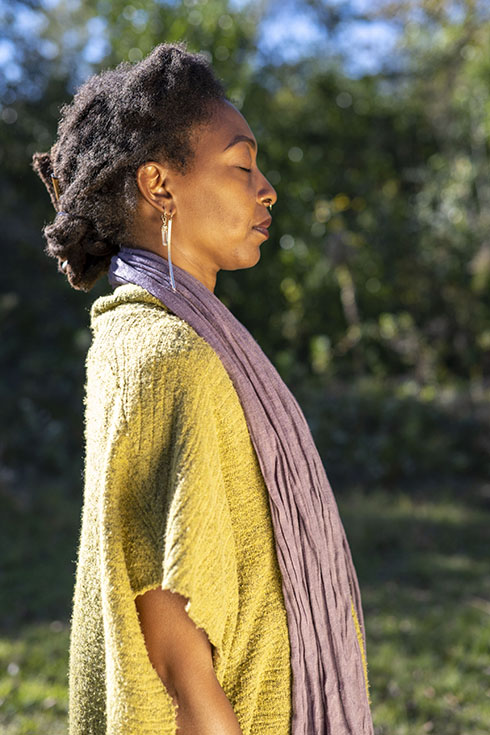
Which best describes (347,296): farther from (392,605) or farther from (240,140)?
(240,140)

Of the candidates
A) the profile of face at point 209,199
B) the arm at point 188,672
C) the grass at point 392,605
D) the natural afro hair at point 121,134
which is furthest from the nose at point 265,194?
the grass at point 392,605

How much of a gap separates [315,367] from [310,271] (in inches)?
51.3

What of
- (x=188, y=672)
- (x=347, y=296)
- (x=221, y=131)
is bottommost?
(x=188, y=672)

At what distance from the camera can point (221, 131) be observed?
1424 millimetres

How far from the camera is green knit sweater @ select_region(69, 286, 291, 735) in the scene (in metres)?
1.15

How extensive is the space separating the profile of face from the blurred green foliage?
10.2ft


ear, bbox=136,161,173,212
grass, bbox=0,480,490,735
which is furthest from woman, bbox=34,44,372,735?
grass, bbox=0,480,490,735

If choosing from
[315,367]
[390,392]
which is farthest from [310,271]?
[390,392]

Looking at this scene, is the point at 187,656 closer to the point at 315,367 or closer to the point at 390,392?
the point at 390,392

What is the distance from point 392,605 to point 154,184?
397 centimetres

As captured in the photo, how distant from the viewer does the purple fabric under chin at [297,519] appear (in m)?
1.32

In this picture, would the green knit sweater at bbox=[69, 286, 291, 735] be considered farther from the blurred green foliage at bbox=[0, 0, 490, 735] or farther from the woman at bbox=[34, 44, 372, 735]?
the blurred green foliage at bbox=[0, 0, 490, 735]

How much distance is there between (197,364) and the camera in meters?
1.21

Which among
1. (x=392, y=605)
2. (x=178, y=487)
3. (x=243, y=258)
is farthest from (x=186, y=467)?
(x=392, y=605)
